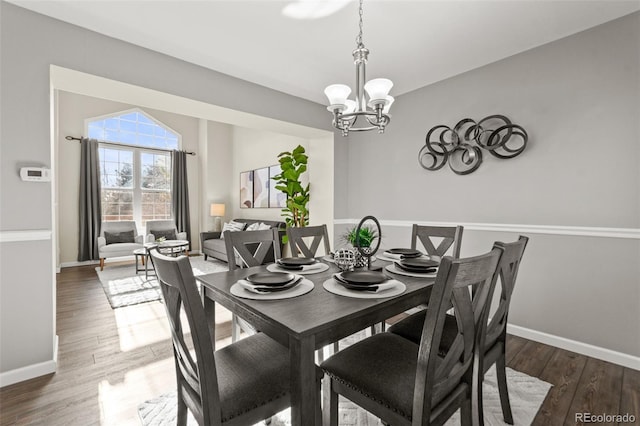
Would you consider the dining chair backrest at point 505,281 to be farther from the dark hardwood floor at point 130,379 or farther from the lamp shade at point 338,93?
the lamp shade at point 338,93

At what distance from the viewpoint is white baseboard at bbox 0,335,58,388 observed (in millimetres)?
1854

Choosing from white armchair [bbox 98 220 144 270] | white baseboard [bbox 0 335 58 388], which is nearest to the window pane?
white armchair [bbox 98 220 144 270]

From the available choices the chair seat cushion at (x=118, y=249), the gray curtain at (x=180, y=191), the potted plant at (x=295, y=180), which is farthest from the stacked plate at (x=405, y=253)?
the gray curtain at (x=180, y=191)

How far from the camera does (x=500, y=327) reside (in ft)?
4.84

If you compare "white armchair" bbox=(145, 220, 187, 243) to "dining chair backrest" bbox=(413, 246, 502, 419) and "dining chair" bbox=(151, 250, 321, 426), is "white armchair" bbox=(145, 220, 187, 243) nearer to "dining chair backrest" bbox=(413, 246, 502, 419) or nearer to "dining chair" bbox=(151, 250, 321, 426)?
"dining chair" bbox=(151, 250, 321, 426)

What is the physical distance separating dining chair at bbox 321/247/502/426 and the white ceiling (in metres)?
1.94

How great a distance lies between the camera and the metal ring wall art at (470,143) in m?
2.59

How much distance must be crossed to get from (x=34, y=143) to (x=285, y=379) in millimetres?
2311

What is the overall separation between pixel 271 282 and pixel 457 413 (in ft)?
4.52

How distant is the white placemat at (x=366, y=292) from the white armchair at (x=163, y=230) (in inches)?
227

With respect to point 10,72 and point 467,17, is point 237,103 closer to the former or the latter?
point 10,72

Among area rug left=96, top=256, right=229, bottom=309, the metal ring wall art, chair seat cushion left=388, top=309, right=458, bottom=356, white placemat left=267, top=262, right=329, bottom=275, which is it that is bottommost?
area rug left=96, top=256, right=229, bottom=309

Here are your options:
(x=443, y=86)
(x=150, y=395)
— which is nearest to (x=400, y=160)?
(x=443, y=86)

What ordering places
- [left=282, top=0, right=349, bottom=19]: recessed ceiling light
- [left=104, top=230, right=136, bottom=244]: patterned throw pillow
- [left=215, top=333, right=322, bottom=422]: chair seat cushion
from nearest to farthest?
[left=215, top=333, right=322, bottom=422]: chair seat cushion < [left=282, top=0, right=349, bottom=19]: recessed ceiling light < [left=104, top=230, right=136, bottom=244]: patterned throw pillow
